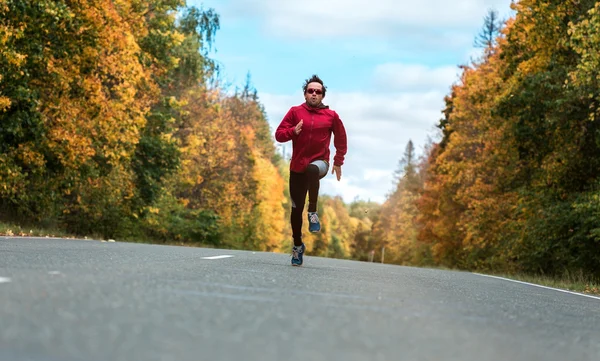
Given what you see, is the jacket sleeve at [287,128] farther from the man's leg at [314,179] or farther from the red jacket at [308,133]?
the man's leg at [314,179]

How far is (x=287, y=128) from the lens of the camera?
1030 cm

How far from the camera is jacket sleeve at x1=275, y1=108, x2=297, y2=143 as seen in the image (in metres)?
10.2

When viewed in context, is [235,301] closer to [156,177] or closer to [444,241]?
[156,177]

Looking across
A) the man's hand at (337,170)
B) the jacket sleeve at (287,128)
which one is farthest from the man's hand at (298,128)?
the man's hand at (337,170)

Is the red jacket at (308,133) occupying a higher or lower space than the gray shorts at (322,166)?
Result: higher

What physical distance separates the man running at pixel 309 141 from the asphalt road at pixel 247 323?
4.12 m

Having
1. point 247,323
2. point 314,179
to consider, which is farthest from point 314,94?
point 247,323

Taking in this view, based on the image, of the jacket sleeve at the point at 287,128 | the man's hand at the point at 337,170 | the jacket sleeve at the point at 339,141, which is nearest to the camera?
the jacket sleeve at the point at 287,128

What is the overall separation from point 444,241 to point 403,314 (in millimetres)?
44244

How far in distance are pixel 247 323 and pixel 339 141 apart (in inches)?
284

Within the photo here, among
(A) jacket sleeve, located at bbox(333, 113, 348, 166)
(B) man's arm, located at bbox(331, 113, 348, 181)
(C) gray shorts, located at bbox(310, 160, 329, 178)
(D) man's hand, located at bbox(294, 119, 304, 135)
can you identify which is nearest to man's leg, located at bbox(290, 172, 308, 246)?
(C) gray shorts, located at bbox(310, 160, 329, 178)

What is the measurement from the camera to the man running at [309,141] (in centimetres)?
1038

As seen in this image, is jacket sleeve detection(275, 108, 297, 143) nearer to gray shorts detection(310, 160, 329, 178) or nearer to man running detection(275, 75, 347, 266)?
man running detection(275, 75, 347, 266)

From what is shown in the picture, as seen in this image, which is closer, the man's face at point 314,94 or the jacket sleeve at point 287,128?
the jacket sleeve at point 287,128
